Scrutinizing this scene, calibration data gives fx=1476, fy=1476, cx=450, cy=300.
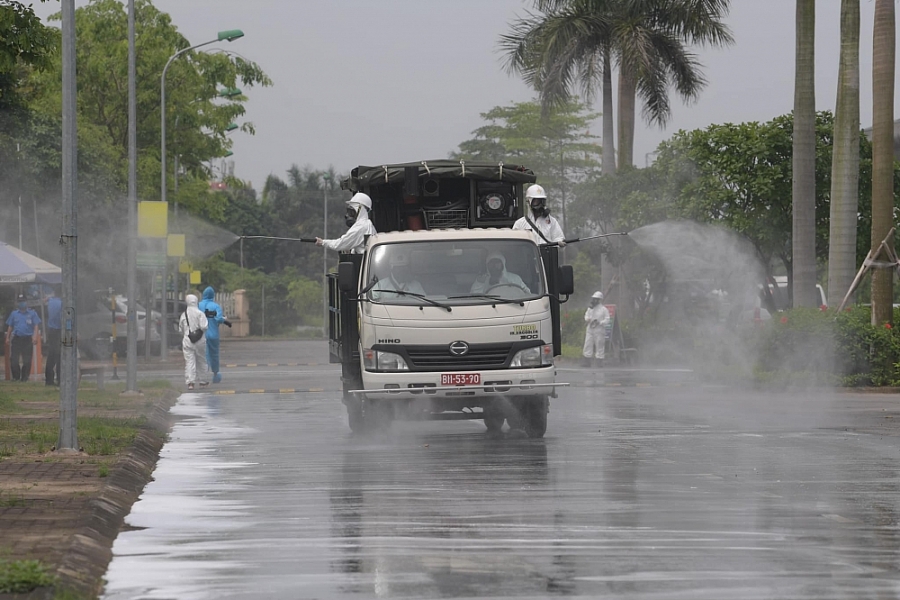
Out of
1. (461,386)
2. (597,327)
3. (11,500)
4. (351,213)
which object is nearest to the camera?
(11,500)

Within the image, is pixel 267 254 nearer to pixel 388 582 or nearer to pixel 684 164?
pixel 684 164

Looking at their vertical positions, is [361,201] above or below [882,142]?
below

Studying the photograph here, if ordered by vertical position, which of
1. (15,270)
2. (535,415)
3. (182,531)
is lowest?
(182,531)

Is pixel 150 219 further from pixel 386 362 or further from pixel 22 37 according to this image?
pixel 386 362

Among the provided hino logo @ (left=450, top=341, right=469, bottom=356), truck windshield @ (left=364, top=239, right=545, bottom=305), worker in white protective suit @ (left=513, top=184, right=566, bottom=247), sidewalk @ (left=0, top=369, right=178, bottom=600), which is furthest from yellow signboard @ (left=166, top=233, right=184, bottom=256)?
hino logo @ (left=450, top=341, right=469, bottom=356)

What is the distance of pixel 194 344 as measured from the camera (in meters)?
26.6

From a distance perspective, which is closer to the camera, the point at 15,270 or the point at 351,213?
the point at 351,213

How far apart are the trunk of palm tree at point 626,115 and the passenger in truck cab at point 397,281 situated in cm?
2495

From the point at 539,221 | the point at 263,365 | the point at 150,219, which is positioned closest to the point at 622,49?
the point at 263,365

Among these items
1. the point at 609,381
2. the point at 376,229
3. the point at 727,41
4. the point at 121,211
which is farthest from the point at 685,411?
the point at 121,211

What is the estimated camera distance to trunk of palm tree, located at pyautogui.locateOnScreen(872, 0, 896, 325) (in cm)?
2555

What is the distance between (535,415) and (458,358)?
1.34 m

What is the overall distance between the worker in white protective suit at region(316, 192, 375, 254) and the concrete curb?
113 inches

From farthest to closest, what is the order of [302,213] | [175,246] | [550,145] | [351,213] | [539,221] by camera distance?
1. [302,213]
2. [550,145]
3. [175,246]
4. [351,213]
5. [539,221]
